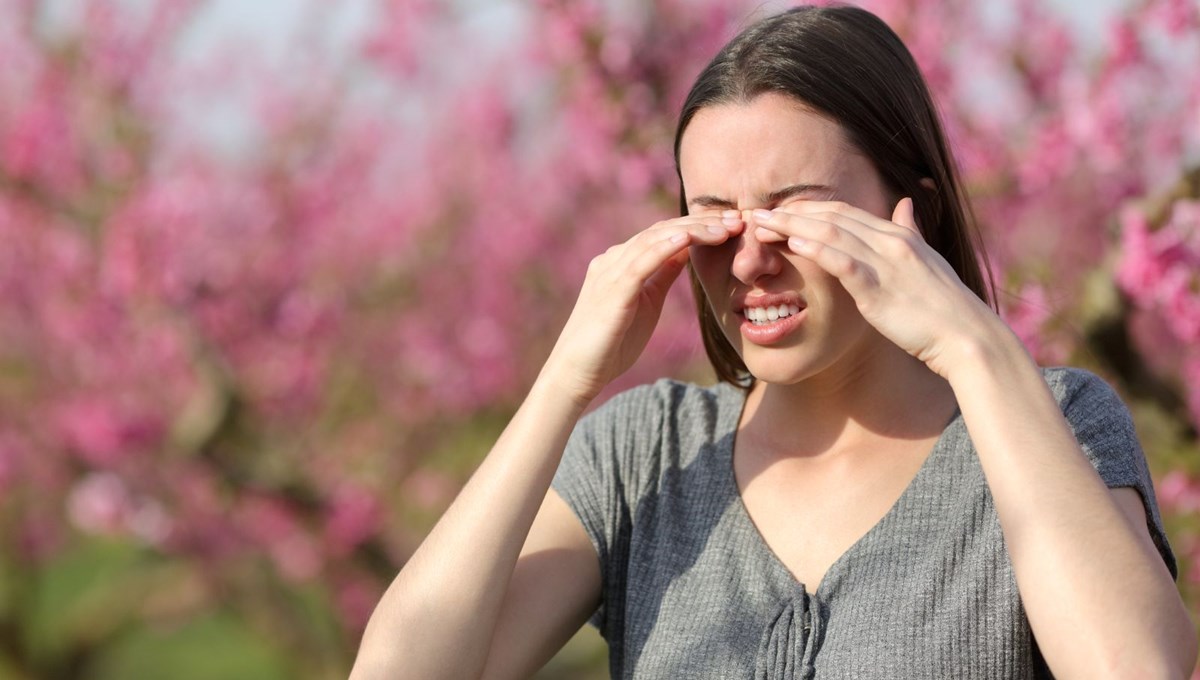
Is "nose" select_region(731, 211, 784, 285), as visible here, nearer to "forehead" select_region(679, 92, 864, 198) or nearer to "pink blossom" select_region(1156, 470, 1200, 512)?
"forehead" select_region(679, 92, 864, 198)

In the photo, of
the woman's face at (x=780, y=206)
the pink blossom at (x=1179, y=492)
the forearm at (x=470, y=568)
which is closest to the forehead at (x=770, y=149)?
the woman's face at (x=780, y=206)

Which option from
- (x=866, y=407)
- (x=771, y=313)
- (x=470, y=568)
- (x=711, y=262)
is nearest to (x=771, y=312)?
(x=771, y=313)

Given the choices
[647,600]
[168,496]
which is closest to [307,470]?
A: [168,496]

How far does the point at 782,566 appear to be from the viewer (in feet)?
5.19

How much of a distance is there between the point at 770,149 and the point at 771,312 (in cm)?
20

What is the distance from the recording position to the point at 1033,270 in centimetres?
258

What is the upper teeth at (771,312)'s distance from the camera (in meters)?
1.53

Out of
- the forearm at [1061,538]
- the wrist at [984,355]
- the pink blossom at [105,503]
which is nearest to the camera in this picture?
the forearm at [1061,538]

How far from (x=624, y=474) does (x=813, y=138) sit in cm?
53

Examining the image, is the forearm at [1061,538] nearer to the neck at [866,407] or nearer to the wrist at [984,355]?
the wrist at [984,355]

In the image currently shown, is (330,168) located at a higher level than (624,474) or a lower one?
higher

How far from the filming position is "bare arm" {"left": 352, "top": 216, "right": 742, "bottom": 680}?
156 centimetres

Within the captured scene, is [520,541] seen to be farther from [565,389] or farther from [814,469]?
[814,469]

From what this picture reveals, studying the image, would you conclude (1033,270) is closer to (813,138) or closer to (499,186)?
(813,138)
